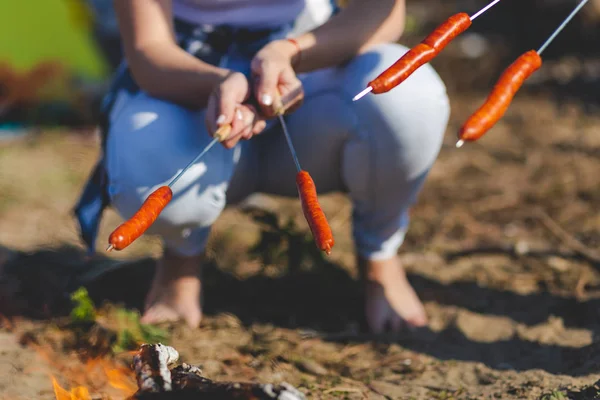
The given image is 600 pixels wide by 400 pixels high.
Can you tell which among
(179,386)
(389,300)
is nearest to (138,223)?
(179,386)

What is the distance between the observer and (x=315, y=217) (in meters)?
1.37

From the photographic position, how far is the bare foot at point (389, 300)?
1983 millimetres

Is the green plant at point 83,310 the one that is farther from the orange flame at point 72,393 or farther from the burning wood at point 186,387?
the burning wood at point 186,387

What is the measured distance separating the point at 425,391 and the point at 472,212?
1.14 metres

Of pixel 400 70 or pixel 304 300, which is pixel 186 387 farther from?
pixel 304 300

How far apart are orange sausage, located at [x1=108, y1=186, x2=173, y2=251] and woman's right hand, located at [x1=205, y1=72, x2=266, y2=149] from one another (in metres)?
0.20

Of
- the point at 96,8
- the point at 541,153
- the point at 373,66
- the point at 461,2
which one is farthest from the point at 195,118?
the point at 461,2

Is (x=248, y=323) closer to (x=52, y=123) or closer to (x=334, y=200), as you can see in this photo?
(x=334, y=200)

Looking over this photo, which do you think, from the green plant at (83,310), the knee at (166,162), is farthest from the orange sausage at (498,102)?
the green plant at (83,310)

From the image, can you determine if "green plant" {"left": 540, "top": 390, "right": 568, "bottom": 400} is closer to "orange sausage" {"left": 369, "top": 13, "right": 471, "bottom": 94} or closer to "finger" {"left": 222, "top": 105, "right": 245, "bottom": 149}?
"orange sausage" {"left": 369, "top": 13, "right": 471, "bottom": 94}

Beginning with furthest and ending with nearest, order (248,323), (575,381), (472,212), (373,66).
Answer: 1. (472,212)
2. (248,323)
3. (373,66)
4. (575,381)

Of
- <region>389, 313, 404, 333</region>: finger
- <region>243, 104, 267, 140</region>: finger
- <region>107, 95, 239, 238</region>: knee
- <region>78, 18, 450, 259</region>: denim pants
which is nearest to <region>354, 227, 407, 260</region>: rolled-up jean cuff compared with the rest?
<region>78, 18, 450, 259</region>: denim pants

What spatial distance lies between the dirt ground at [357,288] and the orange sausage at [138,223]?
0.39 metres

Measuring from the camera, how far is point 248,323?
2.03 metres
